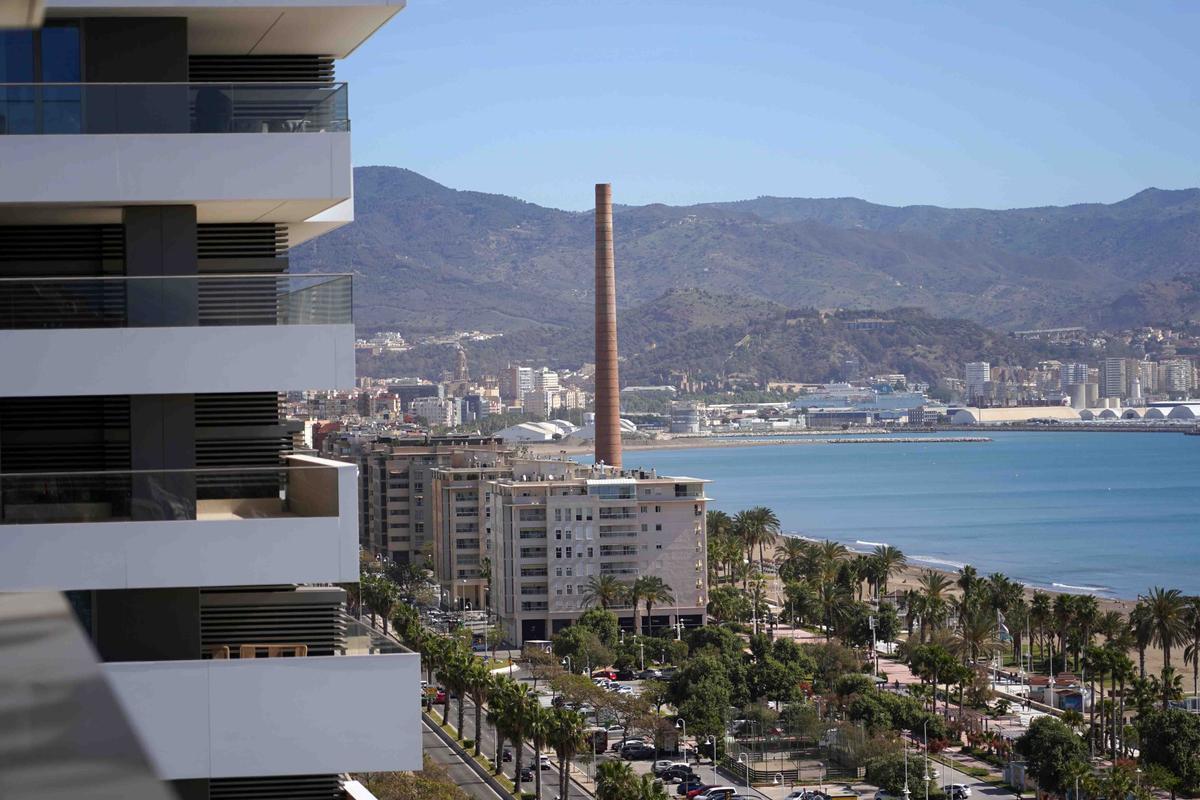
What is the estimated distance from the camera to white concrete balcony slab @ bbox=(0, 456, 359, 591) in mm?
7449

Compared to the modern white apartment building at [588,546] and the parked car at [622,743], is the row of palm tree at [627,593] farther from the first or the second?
the parked car at [622,743]

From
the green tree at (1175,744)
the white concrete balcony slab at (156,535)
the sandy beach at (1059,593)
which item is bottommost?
the sandy beach at (1059,593)

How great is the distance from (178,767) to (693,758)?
37.5 meters

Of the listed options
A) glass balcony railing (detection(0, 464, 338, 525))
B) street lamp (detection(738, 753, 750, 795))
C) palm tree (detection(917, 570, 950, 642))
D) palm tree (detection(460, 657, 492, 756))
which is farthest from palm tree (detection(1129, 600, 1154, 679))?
glass balcony railing (detection(0, 464, 338, 525))

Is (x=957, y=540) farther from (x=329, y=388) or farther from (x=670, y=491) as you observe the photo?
(x=329, y=388)

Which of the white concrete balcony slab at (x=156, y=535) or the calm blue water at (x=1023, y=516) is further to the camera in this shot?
the calm blue water at (x=1023, y=516)

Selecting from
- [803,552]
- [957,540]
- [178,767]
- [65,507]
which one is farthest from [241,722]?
[957,540]

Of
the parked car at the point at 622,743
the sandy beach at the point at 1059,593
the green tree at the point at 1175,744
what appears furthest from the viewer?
the sandy beach at the point at 1059,593

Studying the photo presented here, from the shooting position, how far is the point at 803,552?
78500mm

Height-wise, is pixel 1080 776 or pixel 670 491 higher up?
pixel 670 491

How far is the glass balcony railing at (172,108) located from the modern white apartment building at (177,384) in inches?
0.5

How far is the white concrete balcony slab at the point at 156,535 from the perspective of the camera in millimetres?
7449

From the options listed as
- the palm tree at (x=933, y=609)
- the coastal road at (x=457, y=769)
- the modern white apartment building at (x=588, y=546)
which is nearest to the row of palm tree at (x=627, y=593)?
the modern white apartment building at (x=588, y=546)

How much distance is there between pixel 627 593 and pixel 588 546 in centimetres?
308
